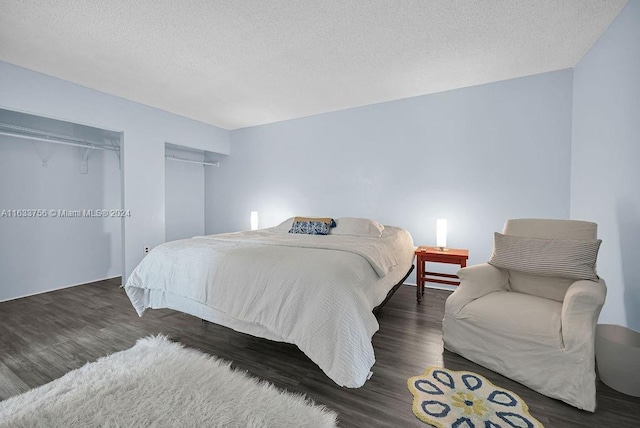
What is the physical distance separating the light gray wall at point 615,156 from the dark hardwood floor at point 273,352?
0.92 meters

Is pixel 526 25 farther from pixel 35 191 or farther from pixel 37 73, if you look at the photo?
pixel 35 191

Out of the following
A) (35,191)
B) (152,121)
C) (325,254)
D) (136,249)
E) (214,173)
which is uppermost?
Answer: (152,121)

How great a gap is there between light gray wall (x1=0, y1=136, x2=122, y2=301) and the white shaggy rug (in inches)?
105

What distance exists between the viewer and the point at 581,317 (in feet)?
5.21

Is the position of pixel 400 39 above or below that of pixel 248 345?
above

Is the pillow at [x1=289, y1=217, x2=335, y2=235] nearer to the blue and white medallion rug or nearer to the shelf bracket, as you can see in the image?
the blue and white medallion rug

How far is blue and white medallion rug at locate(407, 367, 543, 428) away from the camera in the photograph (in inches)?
55.5

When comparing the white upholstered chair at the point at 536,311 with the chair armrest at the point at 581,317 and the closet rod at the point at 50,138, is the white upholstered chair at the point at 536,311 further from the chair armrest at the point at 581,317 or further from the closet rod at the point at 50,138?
the closet rod at the point at 50,138

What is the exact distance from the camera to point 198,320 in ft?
8.96

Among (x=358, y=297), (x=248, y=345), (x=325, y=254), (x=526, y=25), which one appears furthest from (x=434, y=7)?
(x=248, y=345)

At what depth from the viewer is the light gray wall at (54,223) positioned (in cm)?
337

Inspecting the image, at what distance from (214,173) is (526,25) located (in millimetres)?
5259

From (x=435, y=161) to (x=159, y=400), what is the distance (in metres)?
3.65

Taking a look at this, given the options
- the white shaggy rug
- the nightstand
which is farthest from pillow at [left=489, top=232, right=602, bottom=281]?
the white shaggy rug
